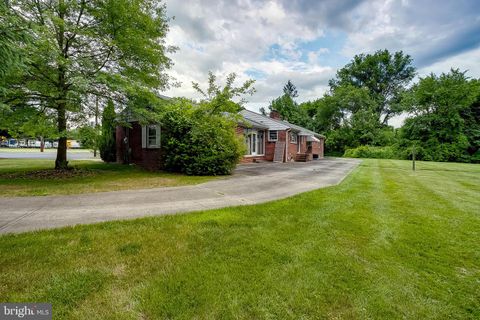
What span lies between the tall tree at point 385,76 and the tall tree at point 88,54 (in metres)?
50.2

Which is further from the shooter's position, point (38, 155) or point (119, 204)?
point (38, 155)

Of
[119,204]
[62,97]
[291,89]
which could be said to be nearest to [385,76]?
[291,89]

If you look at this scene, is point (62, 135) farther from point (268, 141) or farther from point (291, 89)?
point (291, 89)

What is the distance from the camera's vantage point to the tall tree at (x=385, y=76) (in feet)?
161

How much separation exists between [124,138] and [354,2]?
15689 mm

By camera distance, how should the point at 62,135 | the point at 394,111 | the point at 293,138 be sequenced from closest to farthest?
the point at 62,135 < the point at 293,138 < the point at 394,111

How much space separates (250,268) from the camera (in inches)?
109

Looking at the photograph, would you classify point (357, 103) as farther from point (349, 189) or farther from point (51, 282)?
point (51, 282)

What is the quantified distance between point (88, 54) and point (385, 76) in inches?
2285

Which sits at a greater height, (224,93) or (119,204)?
(224,93)

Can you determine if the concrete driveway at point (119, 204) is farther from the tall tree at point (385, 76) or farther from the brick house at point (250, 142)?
the tall tree at point (385, 76)

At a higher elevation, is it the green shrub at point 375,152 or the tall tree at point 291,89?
the tall tree at point 291,89

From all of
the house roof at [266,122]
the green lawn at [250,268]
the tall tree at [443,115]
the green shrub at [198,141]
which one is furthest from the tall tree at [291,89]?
the green lawn at [250,268]
